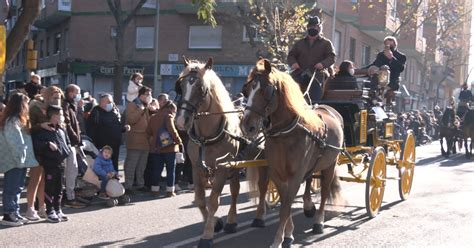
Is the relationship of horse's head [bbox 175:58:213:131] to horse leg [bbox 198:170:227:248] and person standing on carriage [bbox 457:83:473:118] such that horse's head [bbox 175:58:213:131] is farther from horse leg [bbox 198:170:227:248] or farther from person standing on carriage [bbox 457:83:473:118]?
person standing on carriage [bbox 457:83:473:118]

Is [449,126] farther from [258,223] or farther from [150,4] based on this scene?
[150,4]

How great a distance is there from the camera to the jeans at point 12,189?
8.47m

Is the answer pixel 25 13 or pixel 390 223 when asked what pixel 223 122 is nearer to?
pixel 390 223

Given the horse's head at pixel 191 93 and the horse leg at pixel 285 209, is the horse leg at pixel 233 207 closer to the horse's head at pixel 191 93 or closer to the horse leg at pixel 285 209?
the horse leg at pixel 285 209

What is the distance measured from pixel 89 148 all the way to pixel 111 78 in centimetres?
2332

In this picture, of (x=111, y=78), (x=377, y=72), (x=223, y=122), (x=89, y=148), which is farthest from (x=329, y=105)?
(x=111, y=78)

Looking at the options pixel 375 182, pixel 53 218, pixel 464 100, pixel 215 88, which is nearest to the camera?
pixel 215 88

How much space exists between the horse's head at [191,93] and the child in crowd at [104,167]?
3568 mm

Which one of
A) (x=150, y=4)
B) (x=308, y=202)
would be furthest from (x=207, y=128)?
(x=150, y=4)

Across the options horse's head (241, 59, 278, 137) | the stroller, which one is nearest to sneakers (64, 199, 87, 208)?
the stroller

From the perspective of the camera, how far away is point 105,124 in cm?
1115

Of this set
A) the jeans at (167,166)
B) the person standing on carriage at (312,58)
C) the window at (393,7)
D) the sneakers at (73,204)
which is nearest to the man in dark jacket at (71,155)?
the sneakers at (73,204)

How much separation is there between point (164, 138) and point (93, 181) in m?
1.78

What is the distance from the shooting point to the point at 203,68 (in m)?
7.25
